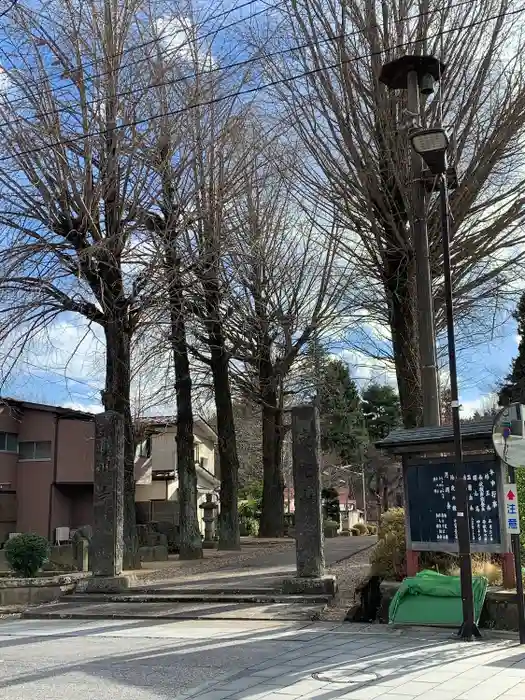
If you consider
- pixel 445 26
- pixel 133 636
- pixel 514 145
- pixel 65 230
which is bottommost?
pixel 133 636

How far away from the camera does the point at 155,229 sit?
52.0ft

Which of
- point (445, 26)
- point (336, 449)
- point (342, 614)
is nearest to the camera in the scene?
point (342, 614)

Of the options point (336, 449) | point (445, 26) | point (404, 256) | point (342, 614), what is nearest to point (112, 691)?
point (342, 614)

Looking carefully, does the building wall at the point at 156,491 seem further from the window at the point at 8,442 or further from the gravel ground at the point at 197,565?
the gravel ground at the point at 197,565

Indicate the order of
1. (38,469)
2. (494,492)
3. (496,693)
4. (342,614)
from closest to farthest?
1. (496,693)
2. (494,492)
3. (342,614)
4. (38,469)

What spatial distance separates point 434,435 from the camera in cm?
1013

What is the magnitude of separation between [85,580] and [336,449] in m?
33.4

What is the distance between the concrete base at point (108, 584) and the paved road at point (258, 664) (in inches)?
127

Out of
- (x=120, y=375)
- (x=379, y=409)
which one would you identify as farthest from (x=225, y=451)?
(x=379, y=409)

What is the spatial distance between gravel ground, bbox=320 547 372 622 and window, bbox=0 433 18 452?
15768mm

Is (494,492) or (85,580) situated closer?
(494,492)

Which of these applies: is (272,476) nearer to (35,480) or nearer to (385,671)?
(35,480)

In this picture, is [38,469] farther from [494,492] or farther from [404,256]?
[494,492]

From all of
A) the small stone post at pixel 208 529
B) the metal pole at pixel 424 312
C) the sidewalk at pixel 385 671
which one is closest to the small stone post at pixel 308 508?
the metal pole at pixel 424 312
